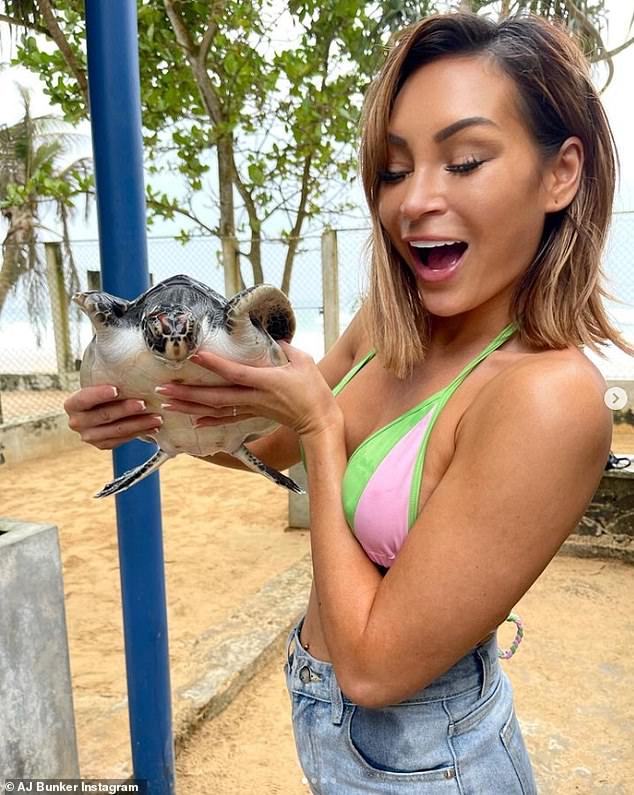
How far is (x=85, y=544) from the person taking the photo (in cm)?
363

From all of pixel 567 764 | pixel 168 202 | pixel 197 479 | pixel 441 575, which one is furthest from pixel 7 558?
pixel 168 202

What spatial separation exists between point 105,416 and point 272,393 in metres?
0.29

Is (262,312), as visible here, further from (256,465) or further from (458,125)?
(458,125)

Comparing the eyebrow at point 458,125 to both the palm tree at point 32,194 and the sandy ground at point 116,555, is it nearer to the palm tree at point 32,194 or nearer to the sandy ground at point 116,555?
the sandy ground at point 116,555

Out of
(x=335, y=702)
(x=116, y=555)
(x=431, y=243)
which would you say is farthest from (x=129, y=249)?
(x=116, y=555)

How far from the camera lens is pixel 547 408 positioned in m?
0.67

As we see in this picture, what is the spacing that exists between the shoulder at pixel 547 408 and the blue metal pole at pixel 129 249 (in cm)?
92

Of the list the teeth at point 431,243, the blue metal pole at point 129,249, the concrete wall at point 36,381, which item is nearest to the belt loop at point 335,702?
the teeth at point 431,243

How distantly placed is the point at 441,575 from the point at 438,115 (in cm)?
50

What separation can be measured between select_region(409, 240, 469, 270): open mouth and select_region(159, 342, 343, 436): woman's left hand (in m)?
0.20

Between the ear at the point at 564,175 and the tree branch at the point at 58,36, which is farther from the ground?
the tree branch at the point at 58,36

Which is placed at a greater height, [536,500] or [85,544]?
[536,500]

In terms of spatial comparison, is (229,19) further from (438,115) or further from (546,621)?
(438,115)

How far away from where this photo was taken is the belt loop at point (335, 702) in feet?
2.66
